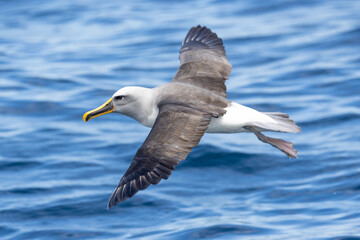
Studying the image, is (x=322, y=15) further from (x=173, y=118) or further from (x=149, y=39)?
(x=173, y=118)

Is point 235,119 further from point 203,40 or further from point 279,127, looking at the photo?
point 203,40

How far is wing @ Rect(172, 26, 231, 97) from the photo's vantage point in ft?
32.4

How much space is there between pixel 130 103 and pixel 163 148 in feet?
3.99

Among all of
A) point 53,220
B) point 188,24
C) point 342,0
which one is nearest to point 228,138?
point 53,220

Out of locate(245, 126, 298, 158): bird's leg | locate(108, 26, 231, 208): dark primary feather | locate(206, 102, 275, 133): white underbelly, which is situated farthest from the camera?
locate(245, 126, 298, 158): bird's leg

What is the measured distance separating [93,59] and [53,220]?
7241 millimetres

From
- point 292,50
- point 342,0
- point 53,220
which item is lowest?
point 53,220

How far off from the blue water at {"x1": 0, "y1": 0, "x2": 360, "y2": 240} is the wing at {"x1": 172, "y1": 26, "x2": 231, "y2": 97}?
2263 mm

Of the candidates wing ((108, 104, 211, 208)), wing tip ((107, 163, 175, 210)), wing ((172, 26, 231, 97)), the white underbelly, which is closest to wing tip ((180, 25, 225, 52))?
wing ((172, 26, 231, 97))

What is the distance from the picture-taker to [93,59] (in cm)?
1812

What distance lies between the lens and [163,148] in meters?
8.16

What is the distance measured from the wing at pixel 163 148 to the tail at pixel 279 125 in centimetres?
73

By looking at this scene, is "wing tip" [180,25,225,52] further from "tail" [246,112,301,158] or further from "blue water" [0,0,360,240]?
"blue water" [0,0,360,240]

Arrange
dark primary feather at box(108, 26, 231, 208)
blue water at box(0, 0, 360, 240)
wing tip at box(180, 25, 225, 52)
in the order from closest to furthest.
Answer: dark primary feather at box(108, 26, 231, 208) → wing tip at box(180, 25, 225, 52) → blue water at box(0, 0, 360, 240)
